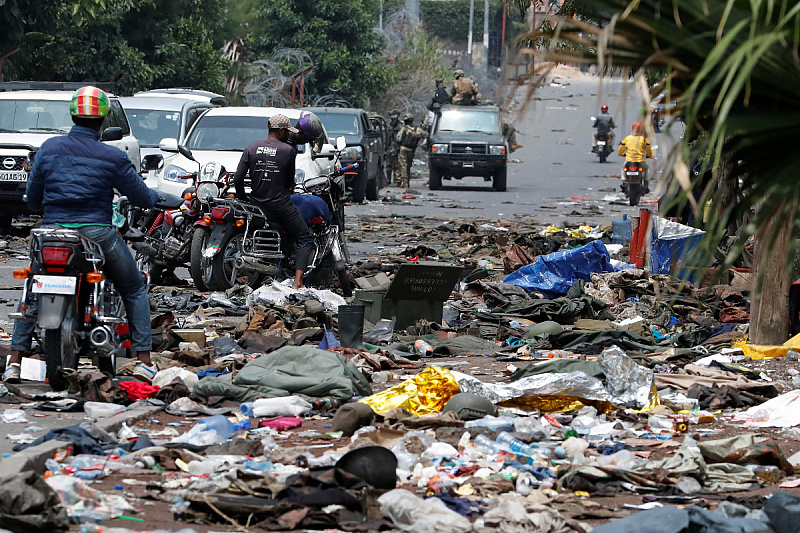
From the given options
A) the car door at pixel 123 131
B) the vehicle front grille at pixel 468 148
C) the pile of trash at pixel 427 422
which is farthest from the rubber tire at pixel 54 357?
the vehicle front grille at pixel 468 148

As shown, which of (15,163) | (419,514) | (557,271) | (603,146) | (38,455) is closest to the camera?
(419,514)

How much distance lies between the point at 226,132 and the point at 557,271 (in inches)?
219

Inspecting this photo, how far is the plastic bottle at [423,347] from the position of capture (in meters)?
9.34

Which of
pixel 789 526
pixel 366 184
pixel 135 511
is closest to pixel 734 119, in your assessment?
pixel 789 526

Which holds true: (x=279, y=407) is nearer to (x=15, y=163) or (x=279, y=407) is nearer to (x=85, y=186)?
(x=85, y=186)

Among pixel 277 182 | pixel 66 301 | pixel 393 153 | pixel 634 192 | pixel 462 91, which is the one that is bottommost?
pixel 634 192

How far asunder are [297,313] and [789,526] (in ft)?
21.4

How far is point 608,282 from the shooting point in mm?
12430

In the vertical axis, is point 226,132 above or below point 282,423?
above

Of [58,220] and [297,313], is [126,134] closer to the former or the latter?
[297,313]

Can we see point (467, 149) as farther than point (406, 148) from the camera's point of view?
No

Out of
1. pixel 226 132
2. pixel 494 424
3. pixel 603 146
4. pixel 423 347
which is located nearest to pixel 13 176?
pixel 226 132

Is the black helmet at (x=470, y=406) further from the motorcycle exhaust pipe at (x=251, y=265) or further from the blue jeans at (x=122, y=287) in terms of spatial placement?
the motorcycle exhaust pipe at (x=251, y=265)

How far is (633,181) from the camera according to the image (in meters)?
26.0
